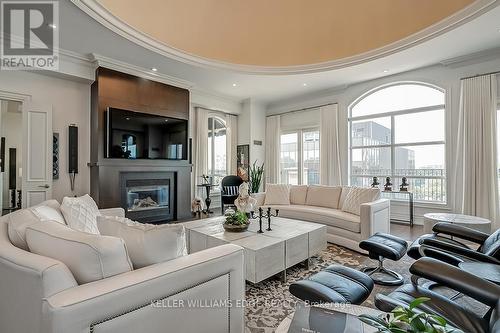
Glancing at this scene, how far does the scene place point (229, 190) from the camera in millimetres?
6465

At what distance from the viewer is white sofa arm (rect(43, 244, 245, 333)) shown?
0.94 metres

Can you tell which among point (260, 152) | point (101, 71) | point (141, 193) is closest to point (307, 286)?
point (141, 193)

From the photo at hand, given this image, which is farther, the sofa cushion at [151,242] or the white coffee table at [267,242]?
the white coffee table at [267,242]

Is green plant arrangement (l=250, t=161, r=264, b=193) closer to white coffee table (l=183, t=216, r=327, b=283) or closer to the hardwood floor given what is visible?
the hardwood floor

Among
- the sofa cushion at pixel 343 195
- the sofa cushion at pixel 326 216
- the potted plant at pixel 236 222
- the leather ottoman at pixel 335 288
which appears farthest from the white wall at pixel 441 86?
the leather ottoman at pixel 335 288

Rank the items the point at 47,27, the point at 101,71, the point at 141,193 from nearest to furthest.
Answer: the point at 47,27
the point at 101,71
the point at 141,193

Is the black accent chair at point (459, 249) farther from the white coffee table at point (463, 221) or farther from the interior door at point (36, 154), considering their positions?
the interior door at point (36, 154)

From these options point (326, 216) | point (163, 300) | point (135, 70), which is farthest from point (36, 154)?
point (326, 216)

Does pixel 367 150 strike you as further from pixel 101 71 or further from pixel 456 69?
pixel 101 71

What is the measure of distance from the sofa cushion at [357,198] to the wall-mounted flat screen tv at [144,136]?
11.6 feet

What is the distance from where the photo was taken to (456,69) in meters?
4.72

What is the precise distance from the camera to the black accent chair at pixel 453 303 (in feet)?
3.95

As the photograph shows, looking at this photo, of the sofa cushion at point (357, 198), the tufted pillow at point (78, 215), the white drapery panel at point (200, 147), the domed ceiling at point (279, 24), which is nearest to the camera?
the tufted pillow at point (78, 215)

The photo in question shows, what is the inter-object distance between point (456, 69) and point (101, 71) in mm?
6419
